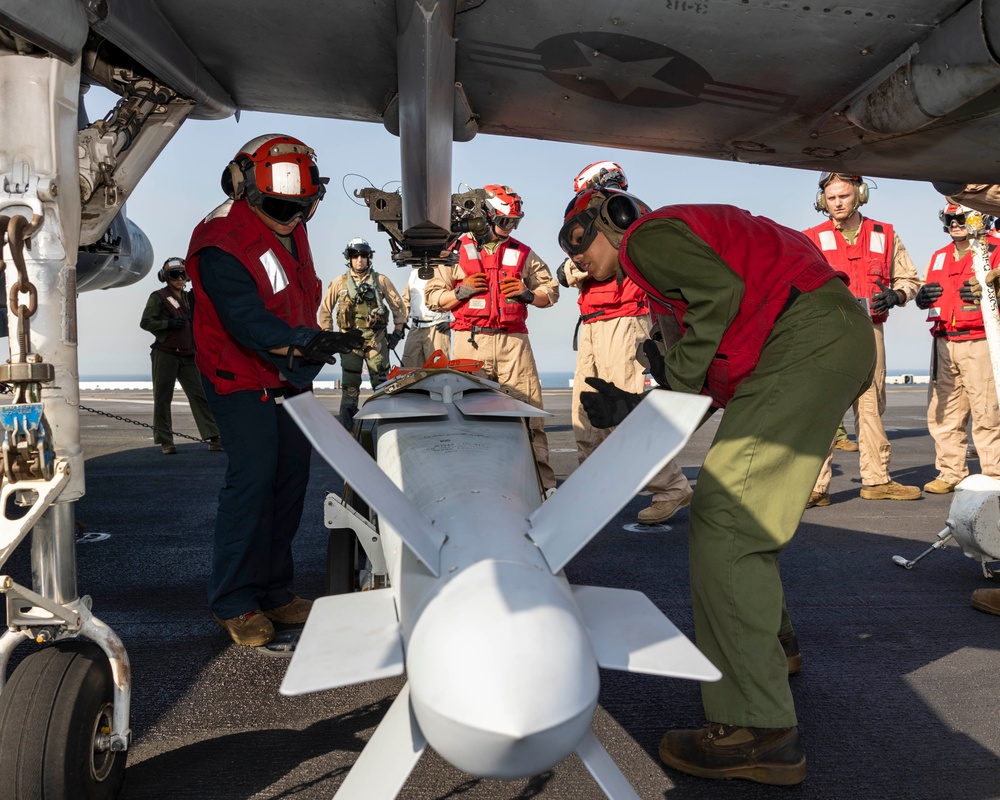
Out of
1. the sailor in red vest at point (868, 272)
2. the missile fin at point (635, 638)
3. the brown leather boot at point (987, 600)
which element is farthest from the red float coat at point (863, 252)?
the missile fin at point (635, 638)

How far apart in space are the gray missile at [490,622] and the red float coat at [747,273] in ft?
2.46

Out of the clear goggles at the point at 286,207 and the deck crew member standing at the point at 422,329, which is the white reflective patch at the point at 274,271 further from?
the deck crew member standing at the point at 422,329

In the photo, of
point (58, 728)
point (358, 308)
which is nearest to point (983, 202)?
point (58, 728)

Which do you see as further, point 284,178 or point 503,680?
point 284,178

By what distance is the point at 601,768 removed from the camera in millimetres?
1519

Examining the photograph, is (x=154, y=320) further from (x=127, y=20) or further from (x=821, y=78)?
(x=821, y=78)

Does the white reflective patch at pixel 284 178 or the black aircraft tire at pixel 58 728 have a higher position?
the white reflective patch at pixel 284 178

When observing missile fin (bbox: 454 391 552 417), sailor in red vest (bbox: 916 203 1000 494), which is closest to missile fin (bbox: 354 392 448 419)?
missile fin (bbox: 454 391 552 417)

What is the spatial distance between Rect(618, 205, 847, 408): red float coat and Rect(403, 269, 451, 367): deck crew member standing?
8064 mm

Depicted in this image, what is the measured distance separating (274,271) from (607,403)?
153 cm

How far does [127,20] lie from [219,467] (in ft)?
21.6

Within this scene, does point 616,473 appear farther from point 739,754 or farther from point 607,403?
point 739,754

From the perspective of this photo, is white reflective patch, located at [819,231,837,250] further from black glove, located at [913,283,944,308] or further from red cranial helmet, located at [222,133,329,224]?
red cranial helmet, located at [222,133,329,224]

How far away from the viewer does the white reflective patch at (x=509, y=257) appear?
6391 millimetres
